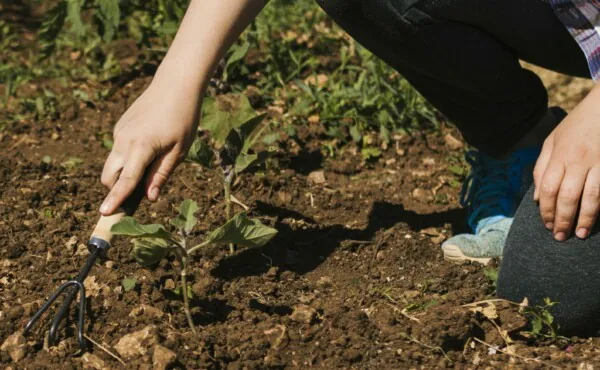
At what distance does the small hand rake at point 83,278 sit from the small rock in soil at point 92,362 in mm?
20

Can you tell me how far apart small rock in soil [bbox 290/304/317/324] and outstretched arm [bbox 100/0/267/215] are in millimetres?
453

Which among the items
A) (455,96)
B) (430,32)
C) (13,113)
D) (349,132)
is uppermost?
(430,32)

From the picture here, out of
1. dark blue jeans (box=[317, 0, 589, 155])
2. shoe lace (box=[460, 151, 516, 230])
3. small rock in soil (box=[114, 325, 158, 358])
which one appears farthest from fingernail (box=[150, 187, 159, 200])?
shoe lace (box=[460, 151, 516, 230])

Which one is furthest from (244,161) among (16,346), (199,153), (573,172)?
(573,172)

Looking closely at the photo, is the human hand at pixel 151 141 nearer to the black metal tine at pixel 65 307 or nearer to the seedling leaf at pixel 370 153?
the black metal tine at pixel 65 307

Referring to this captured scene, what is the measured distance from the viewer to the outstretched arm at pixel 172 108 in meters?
1.94

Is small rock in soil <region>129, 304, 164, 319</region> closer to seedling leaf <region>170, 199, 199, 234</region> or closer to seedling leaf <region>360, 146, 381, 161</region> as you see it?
seedling leaf <region>170, 199, 199, 234</region>

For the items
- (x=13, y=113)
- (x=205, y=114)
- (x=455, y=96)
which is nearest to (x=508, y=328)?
(x=455, y=96)

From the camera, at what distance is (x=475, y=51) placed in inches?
96.6

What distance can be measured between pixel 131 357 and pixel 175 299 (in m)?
0.25

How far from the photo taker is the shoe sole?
2527 millimetres

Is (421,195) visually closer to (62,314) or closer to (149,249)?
(149,249)

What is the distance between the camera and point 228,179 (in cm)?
250

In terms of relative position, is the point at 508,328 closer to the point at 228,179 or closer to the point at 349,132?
the point at 228,179
